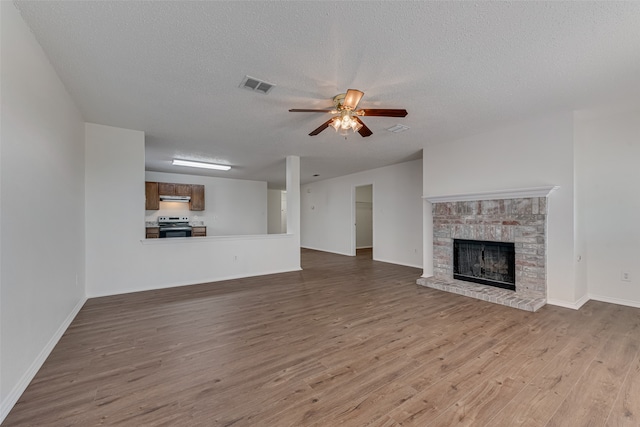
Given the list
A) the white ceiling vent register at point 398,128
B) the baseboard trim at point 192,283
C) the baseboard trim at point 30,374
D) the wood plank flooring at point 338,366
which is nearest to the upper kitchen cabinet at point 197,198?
the baseboard trim at point 192,283

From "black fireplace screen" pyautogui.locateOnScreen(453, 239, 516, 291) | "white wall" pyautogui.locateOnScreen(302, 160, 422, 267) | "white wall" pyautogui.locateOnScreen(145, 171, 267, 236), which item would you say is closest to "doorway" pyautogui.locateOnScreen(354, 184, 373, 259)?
"white wall" pyautogui.locateOnScreen(302, 160, 422, 267)

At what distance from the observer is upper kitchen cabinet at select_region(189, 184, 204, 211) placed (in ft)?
26.8

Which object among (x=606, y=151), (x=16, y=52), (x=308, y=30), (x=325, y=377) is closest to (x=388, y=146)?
(x=606, y=151)

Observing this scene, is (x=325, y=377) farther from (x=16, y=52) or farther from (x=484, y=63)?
(x=16, y=52)

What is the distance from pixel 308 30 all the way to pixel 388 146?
3.39 meters

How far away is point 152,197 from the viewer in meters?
7.42

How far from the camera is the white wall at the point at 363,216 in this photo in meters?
9.92

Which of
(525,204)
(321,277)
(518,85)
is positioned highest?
(518,85)

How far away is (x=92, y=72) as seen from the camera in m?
2.51

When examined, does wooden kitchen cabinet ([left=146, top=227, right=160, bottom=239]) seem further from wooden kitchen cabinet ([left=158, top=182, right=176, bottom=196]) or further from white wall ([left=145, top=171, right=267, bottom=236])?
wooden kitchen cabinet ([left=158, top=182, right=176, bottom=196])

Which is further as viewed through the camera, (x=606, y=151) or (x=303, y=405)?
(x=606, y=151)

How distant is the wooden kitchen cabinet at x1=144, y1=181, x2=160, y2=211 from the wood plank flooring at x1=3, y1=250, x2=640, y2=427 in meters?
4.30

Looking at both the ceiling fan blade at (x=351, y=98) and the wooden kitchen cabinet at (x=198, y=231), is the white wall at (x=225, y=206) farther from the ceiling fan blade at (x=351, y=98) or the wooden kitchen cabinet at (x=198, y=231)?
the ceiling fan blade at (x=351, y=98)

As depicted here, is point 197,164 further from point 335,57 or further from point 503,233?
point 503,233
